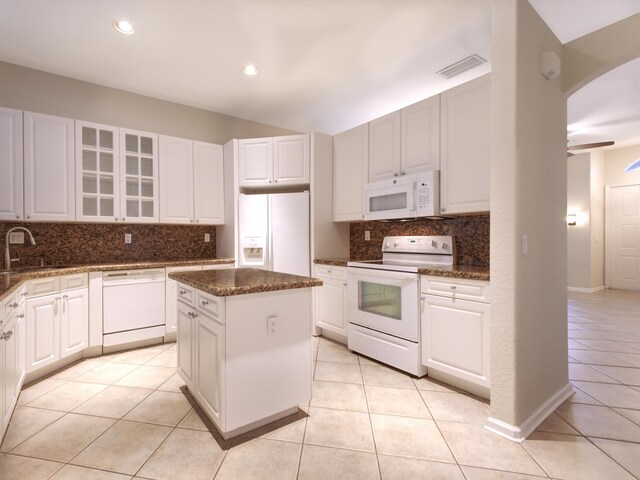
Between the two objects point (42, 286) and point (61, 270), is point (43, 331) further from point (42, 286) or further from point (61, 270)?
point (61, 270)

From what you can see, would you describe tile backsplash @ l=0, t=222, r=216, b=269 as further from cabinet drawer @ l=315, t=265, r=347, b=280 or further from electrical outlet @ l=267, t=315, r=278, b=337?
electrical outlet @ l=267, t=315, r=278, b=337

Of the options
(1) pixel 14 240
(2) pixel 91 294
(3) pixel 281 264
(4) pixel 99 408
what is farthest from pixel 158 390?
(1) pixel 14 240

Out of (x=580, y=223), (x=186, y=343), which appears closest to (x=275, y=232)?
(x=186, y=343)

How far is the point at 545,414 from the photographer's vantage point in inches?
77.5

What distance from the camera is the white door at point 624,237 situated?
6027mm

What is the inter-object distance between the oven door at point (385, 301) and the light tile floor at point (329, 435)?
1.32 feet

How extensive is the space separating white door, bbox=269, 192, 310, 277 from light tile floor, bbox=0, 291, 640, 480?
4.48 feet

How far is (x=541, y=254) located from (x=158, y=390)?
111 inches

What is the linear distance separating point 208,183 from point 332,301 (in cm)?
210

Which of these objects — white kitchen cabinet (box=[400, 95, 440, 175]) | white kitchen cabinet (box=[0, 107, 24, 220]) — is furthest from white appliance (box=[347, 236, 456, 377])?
white kitchen cabinet (box=[0, 107, 24, 220])

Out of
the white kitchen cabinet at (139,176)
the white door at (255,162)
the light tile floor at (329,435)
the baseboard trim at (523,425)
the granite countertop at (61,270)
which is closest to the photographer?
the light tile floor at (329,435)

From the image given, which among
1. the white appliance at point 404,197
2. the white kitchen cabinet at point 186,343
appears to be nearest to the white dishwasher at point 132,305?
the white kitchen cabinet at point 186,343

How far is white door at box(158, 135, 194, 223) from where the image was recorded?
3.58 metres

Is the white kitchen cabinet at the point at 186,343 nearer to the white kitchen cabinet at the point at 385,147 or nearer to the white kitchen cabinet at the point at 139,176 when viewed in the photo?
the white kitchen cabinet at the point at 139,176
